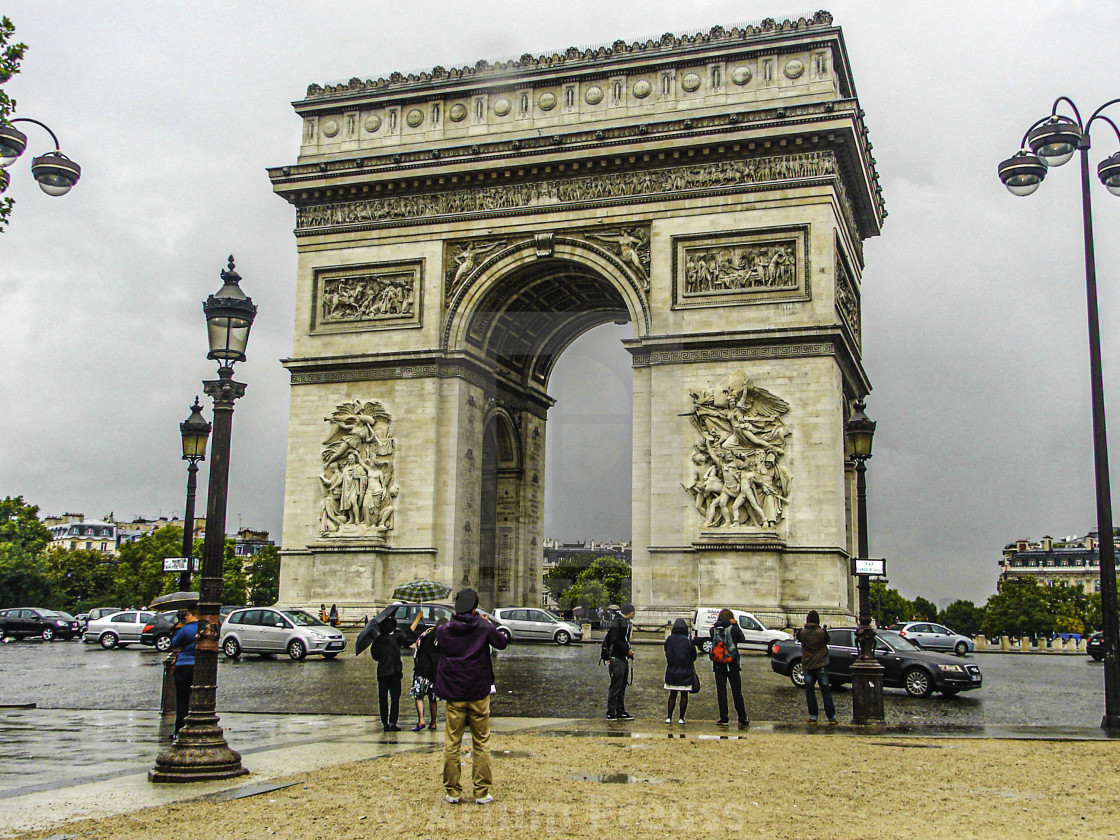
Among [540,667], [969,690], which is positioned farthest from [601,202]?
[969,690]

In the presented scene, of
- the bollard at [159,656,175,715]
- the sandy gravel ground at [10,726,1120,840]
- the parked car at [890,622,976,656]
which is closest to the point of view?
the sandy gravel ground at [10,726,1120,840]

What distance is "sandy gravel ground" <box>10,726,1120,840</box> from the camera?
8.00 meters

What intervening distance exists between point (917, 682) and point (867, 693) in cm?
595

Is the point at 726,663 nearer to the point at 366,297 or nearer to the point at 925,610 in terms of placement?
the point at 366,297

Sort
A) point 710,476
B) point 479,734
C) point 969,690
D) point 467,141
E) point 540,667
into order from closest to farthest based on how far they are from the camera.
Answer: point 479,734 < point 969,690 < point 540,667 < point 710,476 < point 467,141

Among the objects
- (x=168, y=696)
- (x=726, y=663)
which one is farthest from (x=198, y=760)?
(x=726, y=663)

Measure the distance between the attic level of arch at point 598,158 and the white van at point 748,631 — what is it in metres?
12.5

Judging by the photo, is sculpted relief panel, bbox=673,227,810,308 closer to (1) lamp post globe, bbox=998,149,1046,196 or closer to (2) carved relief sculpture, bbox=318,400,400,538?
(2) carved relief sculpture, bbox=318,400,400,538

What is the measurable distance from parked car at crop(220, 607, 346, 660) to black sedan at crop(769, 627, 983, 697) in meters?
11.8

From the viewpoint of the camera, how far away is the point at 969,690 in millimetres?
21844

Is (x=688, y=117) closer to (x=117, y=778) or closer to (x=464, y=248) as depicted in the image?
(x=464, y=248)

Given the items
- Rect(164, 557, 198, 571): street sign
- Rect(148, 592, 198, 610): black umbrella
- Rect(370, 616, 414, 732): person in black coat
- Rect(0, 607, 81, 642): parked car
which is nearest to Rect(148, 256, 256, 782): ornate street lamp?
Rect(148, 592, 198, 610): black umbrella

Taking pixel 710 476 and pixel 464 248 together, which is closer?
pixel 710 476

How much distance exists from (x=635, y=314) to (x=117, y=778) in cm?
2621
